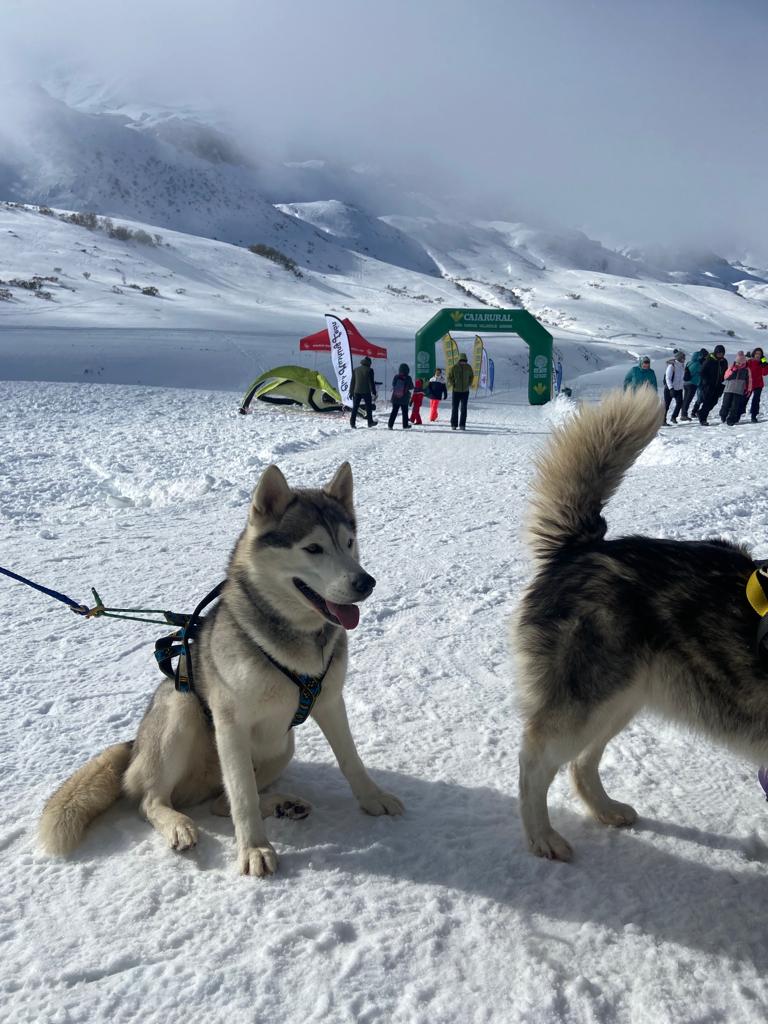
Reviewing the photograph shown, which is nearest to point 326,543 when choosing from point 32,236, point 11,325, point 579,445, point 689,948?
point 579,445

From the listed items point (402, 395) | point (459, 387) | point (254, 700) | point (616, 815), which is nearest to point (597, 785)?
point (616, 815)

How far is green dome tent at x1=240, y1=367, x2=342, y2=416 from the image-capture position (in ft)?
66.8

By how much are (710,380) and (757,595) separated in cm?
1756

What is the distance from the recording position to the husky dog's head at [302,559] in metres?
2.49

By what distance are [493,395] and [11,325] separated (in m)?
20.5

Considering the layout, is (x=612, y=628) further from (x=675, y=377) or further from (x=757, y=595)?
(x=675, y=377)

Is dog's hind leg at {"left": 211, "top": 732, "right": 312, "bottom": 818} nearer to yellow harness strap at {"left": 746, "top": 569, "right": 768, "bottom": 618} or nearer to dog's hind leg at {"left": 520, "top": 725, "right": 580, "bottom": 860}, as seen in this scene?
dog's hind leg at {"left": 520, "top": 725, "right": 580, "bottom": 860}

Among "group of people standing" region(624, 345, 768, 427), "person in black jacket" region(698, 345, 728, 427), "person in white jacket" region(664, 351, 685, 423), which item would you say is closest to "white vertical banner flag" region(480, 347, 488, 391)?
"group of people standing" region(624, 345, 768, 427)

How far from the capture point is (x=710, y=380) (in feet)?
58.1

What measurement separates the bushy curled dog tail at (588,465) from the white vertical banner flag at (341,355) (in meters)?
18.1

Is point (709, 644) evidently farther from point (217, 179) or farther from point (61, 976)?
point (217, 179)

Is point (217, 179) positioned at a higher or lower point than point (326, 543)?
higher

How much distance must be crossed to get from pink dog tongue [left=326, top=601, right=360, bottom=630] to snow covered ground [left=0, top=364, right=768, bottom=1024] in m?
0.80

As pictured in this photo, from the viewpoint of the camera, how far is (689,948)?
6.76 ft
